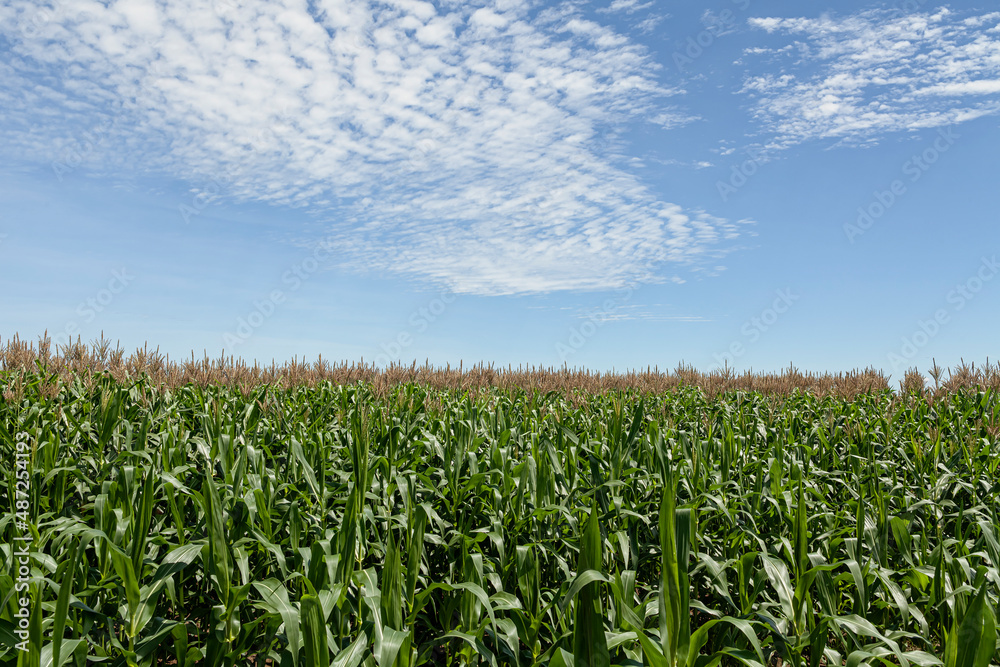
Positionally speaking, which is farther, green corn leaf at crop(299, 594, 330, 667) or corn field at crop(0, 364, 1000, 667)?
corn field at crop(0, 364, 1000, 667)

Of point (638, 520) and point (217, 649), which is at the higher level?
point (638, 520)

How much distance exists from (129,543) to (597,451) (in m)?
3.83

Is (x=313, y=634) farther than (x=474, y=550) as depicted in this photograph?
No

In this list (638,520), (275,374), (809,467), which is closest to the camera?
(638,520)

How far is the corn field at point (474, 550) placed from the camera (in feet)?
9.11

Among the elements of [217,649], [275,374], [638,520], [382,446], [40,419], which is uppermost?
[275,374]

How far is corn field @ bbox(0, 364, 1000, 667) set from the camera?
2.78m

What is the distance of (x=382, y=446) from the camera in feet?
17.6

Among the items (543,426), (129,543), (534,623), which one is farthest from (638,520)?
(129,543)

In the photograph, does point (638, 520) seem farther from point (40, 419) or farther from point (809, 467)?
point (40, 419)

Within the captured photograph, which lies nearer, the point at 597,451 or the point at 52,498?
the point at 52,498

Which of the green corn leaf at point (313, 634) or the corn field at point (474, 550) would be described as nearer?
the green corn leaf at point (313, 634)

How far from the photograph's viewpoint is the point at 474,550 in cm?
387

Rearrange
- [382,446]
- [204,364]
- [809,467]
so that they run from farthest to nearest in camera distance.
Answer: [204,364] → [809,467] → [382,446]
